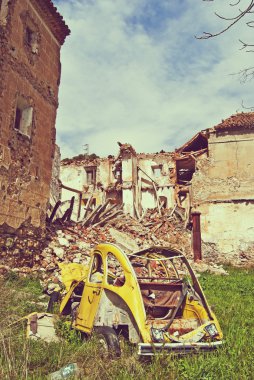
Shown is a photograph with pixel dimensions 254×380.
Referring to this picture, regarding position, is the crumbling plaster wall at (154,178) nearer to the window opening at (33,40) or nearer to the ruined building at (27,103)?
the ruined building at (27,103)

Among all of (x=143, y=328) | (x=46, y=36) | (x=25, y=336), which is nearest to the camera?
(x=143, y=328)

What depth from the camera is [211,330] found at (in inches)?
171

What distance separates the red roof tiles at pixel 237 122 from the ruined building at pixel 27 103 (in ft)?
34.5

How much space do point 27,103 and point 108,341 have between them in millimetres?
8851

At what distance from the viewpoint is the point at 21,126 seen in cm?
1141

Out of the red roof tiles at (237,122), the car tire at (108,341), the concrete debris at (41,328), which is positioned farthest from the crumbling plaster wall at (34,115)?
the red roof tiles at (237,122)

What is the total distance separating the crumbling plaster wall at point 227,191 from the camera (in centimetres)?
1889

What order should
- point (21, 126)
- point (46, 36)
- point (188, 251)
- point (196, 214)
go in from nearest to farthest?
point (21, 126)
point (46, 36)
point (196, 214)
point (188, 251)

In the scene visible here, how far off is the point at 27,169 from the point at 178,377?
8716 millimetres

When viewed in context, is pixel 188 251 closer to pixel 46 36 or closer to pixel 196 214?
pixel 196 214

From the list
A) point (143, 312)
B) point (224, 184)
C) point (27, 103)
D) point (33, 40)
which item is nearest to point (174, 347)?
point (143, 312)

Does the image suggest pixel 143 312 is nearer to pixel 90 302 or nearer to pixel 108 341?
pixel 108 341

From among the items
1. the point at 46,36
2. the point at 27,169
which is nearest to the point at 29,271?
the point at 27,169

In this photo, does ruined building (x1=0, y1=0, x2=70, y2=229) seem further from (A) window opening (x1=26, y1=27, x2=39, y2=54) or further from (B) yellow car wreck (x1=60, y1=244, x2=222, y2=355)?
(B) yellow car wreck (x1=60, y1=244, x2=222, y2=355)
